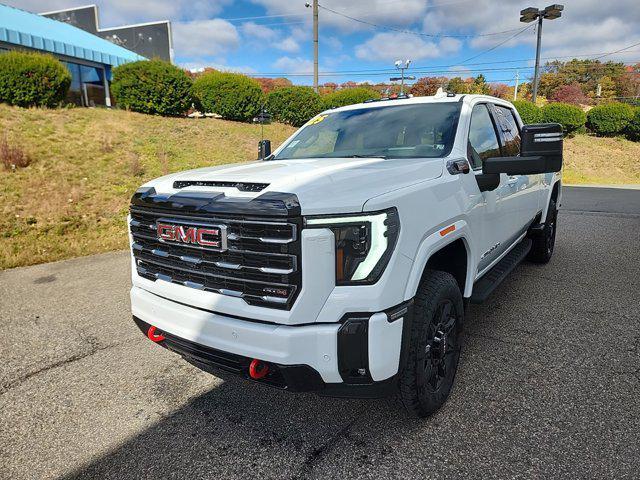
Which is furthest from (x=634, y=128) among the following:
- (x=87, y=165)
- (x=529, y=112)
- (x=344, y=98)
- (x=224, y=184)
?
(x=224, y=184)

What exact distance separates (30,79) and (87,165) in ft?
16.1

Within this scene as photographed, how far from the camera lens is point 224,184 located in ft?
7.47

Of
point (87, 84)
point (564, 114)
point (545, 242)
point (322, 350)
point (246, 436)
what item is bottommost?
point (246, 436)

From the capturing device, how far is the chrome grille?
1965 millimetres

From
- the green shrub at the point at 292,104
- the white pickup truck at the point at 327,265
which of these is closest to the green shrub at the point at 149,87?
the green shrub at the point at 292,104

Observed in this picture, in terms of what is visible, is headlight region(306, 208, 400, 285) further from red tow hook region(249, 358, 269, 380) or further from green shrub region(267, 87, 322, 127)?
green shrub region(267, 87, 322, 127)

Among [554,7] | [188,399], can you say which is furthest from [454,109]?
[554,7]

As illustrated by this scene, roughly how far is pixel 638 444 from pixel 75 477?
2.91 meters

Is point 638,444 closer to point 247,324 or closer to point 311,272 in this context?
point 311,272

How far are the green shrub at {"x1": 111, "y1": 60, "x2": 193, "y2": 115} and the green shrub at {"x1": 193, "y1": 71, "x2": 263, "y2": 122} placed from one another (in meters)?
1.05

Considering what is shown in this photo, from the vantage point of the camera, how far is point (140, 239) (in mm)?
2654

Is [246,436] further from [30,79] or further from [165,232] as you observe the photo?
[30,79]

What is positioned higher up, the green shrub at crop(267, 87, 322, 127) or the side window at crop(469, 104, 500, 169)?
the green shrub at crop(267, 87, 322, 127)

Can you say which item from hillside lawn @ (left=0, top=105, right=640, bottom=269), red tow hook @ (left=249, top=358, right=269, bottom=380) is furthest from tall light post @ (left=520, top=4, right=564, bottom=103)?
red tow hook @ (left=249, top=358, right=269, bottom=380)
